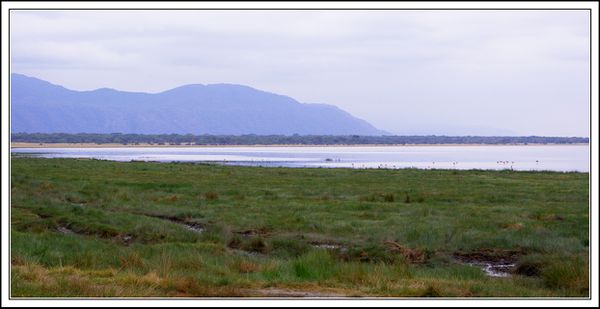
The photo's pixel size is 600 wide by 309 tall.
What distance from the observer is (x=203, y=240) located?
77.6 ft

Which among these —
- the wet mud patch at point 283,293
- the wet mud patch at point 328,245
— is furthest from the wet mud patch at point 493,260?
the wet mud patch at point 283,293

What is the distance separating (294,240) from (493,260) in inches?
235

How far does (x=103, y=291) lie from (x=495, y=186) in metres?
36.9

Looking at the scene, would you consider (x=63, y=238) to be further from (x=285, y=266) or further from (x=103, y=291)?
(x=103, y=291)

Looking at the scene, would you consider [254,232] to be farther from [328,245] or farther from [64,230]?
[64,230]

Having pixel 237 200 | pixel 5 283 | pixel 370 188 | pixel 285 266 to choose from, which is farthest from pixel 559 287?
pixel 370 188

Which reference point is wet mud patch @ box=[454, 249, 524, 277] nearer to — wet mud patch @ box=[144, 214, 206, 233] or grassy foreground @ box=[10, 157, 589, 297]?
grassy foreground @ box=[10, 157, 589, 297]

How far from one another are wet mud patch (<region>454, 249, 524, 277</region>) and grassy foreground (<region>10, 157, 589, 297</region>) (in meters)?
0.09

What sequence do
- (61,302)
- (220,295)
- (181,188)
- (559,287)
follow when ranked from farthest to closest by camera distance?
(181,188)
(559,287)
(220,295)
(61,302)

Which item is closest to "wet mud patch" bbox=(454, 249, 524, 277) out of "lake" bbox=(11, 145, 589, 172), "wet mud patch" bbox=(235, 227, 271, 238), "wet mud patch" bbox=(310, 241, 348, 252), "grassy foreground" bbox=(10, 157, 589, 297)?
"grassy foreground" bbox=(10, 157, 589, 297)

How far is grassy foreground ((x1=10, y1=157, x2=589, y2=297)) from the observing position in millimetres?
15094

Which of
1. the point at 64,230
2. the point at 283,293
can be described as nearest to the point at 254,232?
the point at 64,230

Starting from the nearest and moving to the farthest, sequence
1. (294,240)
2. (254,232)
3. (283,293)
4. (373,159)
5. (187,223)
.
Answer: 1. (283,293)
2. (294,240)
3. (254,232)
4. (187,223)
5. (373,159)

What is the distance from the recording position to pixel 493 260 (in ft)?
70.4
